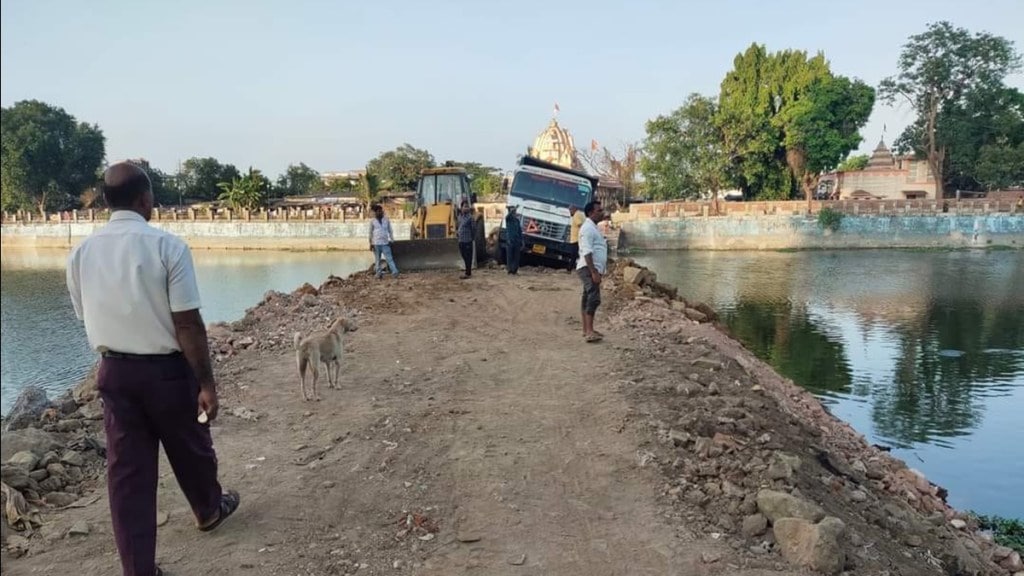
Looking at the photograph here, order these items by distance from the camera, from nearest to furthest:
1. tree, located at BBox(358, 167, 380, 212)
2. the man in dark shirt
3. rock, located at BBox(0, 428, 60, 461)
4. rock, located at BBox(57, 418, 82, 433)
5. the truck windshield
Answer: rock, located at BBox(0, 428, 60, 461)
rock, located at BBox(57, 418, 82, 433)
the man in dark shirt
the truck windshield
tree, located at BBox(358, 167, 380, 212)

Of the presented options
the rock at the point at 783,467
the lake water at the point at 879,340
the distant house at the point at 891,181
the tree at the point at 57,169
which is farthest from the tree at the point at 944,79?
the tree at the point at 57,169

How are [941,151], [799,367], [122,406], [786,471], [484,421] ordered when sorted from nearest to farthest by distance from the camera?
[122,406], [786,471], [484,421], [799,367], [941,151]

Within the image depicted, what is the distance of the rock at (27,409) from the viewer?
5.94 metres

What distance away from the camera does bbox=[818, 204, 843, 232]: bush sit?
41.7m

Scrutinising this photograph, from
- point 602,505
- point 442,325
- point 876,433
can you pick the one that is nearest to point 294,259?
point 442,325

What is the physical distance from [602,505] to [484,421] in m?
1.77

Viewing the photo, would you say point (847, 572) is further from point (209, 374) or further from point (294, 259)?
point (294, 259)

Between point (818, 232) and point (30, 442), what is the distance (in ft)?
145

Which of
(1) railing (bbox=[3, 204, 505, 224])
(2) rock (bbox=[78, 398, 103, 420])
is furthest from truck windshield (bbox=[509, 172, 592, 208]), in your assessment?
(1) railing (bbox=[3, 204, 505, 224])

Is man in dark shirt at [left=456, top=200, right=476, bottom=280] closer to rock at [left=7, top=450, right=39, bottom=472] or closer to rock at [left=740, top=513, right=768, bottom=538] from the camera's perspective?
rock at [left=7, top=450, right=39, bottom=472]

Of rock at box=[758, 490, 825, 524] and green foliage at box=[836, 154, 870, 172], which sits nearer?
rock at box=[758, 490, 825, 524]

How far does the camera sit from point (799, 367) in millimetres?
13812

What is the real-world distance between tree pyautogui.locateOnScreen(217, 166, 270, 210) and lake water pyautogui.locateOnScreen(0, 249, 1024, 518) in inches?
1053

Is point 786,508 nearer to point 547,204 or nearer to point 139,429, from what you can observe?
point 139,429
